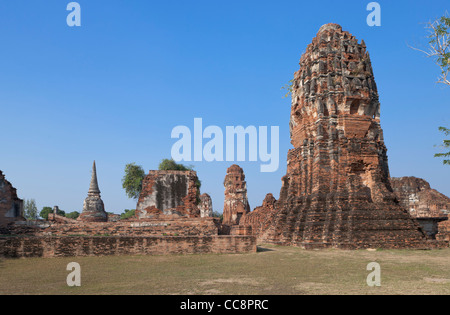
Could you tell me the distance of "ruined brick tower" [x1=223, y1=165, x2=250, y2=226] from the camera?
45344mm

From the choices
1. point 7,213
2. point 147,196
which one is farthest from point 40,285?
point 7,213

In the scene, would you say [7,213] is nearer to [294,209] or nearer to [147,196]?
[147,196]

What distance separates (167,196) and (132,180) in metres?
21.9

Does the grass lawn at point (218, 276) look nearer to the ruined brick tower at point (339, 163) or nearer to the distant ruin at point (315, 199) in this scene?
the distant ruin at point (315, 199)

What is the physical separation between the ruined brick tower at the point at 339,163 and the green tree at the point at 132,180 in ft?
66.9

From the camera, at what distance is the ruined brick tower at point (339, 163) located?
14.7m

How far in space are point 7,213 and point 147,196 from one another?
6057 millimetres

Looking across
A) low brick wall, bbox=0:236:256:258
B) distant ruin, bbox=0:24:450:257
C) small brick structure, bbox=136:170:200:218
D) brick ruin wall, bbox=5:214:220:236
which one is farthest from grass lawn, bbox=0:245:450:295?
small brick structure, bbox=136:170:200:218

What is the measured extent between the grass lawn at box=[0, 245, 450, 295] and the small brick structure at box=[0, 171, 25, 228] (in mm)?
6583

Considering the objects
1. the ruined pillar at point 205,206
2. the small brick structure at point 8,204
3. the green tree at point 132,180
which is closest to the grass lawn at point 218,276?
the small brick structure at point 8,204

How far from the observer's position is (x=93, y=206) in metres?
27.6

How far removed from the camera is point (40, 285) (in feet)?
21.7

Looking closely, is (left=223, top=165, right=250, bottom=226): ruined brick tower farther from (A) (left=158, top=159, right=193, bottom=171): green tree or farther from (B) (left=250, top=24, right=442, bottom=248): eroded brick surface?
(B) (left=250, top=24, right=442, bottom=248): eroded brick surface

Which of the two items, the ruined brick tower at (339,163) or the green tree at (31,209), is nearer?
the ruined brick tower at (339,163)
